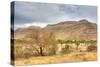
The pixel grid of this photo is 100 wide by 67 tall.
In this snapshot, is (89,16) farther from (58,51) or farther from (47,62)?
(47,62)

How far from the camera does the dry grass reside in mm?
2756

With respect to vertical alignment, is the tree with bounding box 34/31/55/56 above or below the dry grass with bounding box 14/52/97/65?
above

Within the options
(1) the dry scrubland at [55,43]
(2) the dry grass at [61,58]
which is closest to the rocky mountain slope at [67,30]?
(1) the dry scrubland at [55,43]

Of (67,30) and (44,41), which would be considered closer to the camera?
(44,41)

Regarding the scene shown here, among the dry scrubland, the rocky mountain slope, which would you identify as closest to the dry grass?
the dry scrubland

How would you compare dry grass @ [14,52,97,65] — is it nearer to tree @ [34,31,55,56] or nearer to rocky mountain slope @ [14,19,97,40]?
tree @ [34,31,55,56]

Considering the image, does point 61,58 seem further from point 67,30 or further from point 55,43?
point 67,30

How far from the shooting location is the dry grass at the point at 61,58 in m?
2.76

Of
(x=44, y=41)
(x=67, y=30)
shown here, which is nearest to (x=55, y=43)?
(x=44, y=41)

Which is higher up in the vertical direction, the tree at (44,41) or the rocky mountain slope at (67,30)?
the rocky mountain slope at (67,30)

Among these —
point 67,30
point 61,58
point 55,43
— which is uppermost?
point 67,30

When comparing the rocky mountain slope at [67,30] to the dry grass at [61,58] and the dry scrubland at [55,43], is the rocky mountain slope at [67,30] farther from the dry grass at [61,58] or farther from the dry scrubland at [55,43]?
the dry grass at [61,58]

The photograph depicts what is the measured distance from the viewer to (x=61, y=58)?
295 cm

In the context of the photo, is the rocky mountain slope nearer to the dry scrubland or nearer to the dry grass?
the dry scrubland
